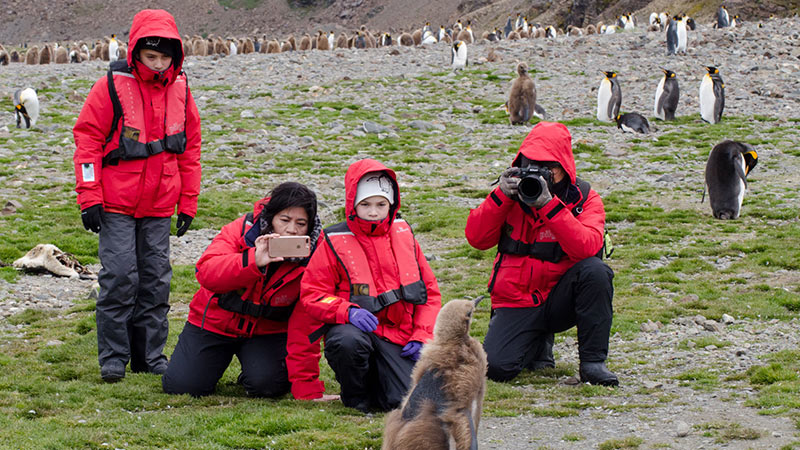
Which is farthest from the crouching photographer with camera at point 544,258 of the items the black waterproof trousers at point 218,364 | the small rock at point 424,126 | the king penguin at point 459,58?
the king penguin at point 459,58

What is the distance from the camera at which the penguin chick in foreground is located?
47.7 feet

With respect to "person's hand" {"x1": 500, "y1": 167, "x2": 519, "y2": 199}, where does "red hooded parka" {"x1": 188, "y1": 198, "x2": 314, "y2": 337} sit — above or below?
below

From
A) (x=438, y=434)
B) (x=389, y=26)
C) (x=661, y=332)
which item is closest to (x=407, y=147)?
(x=661, y=332)

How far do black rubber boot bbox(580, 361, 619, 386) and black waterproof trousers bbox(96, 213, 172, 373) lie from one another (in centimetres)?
256

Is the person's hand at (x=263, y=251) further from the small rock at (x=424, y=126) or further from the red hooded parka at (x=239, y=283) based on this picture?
the small rock at (x=424, y=126)

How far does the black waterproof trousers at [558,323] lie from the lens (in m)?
4.73

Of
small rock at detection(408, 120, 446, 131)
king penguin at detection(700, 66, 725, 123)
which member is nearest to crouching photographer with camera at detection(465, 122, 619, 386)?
small rock at detection(408, 120, 446, 131)

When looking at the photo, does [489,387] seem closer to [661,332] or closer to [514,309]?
[514,309]

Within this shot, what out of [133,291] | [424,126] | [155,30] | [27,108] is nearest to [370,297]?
[133,291]

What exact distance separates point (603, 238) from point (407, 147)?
898 centimetres

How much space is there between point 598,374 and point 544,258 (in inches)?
28.5

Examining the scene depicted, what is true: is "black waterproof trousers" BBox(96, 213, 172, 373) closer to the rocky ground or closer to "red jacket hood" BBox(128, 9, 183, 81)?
"red jacket hood" BBox(128, 9, 183, 81)

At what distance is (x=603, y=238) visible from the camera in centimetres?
490

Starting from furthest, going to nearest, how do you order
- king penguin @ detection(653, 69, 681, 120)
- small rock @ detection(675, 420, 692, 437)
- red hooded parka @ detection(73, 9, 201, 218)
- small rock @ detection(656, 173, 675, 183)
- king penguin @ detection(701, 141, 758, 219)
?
king penguin @ detection(653, 69, 681, 120)
small rock @ detection(656, 173, 675, 183)
king penguin @ detection(701, 141, 758, 219)
red hooded parka @ detection(73, 9, 201, 218)
small rock @ detection(675, 420, 692, 437)
